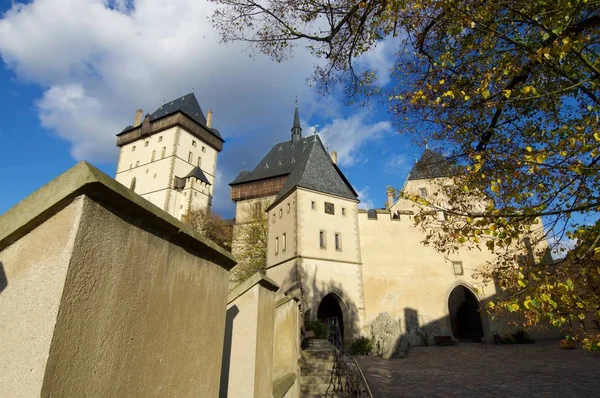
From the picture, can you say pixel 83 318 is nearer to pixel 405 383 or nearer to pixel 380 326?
pixel 405 383

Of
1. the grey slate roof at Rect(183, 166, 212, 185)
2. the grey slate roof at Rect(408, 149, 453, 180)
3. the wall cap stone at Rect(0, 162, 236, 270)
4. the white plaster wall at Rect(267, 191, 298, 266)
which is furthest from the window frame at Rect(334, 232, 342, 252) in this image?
the grey slate roof at Rect(183, 166, 212, 185)

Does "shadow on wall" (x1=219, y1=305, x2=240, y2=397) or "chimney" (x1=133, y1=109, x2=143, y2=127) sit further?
"chimney" (x1=133, y1=109, x2=143, y2=127)

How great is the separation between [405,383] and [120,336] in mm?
10672

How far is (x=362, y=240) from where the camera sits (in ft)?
74.7

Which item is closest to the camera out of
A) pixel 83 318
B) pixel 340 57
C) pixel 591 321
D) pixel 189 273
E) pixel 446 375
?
pixel 83 318

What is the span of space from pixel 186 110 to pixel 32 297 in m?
56.9

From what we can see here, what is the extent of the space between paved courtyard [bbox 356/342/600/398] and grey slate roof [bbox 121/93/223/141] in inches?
1939

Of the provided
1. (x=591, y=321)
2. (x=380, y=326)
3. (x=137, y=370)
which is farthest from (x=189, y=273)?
(x=591, y=321)

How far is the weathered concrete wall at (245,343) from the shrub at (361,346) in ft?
56.1

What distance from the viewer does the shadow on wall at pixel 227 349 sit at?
9.07ft

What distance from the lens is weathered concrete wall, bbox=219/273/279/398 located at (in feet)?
9.30

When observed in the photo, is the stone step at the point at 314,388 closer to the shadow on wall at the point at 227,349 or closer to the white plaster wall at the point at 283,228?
the shadow on wall at the point at 227,349

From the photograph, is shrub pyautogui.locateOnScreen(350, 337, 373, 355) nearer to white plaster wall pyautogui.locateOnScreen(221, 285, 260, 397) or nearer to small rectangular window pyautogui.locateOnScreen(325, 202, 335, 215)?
small rectangular window pyautogui.locateOnScreen(325, 202, 335, 215)

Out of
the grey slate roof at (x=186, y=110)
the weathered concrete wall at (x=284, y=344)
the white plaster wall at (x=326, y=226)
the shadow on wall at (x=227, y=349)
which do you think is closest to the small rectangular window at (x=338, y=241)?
the white plaster wall at (x=326, y=226)
